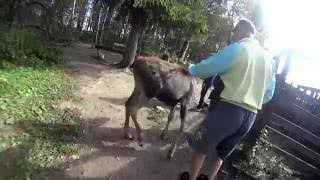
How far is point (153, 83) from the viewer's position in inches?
300

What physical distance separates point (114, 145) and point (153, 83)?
1285 millimetres

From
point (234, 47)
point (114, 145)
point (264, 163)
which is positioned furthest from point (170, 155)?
Result: point (234, 47)

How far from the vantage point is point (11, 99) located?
25.5 ft

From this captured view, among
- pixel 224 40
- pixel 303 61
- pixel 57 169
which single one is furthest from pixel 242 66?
pixel 224 40

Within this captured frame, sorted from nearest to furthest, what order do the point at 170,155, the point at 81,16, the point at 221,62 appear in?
the point at 221,62 → the point at 170,155 → the point at 81,16

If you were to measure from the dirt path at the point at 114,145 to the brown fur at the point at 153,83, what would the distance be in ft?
1.21

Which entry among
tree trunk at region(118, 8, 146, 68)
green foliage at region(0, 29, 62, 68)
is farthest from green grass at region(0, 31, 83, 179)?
tree trunk at region(118, 8, 146, 68)

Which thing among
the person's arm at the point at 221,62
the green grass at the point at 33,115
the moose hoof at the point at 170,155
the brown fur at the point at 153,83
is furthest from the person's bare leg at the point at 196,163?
the brown fur at the point at 153,83

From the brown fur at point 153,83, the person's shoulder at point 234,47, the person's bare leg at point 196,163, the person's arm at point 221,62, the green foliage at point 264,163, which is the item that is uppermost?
the person's shoulder at point 234,47

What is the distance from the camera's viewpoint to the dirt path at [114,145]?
22.3ft

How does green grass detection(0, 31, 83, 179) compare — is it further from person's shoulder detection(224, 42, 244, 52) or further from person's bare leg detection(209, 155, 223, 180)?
person's shoulder detection(224, 42, 244, 52)

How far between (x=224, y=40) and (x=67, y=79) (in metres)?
21.5

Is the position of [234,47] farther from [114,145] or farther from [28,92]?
[28,92]

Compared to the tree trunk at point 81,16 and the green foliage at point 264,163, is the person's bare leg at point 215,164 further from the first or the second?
the tree trunk at point 81,16
